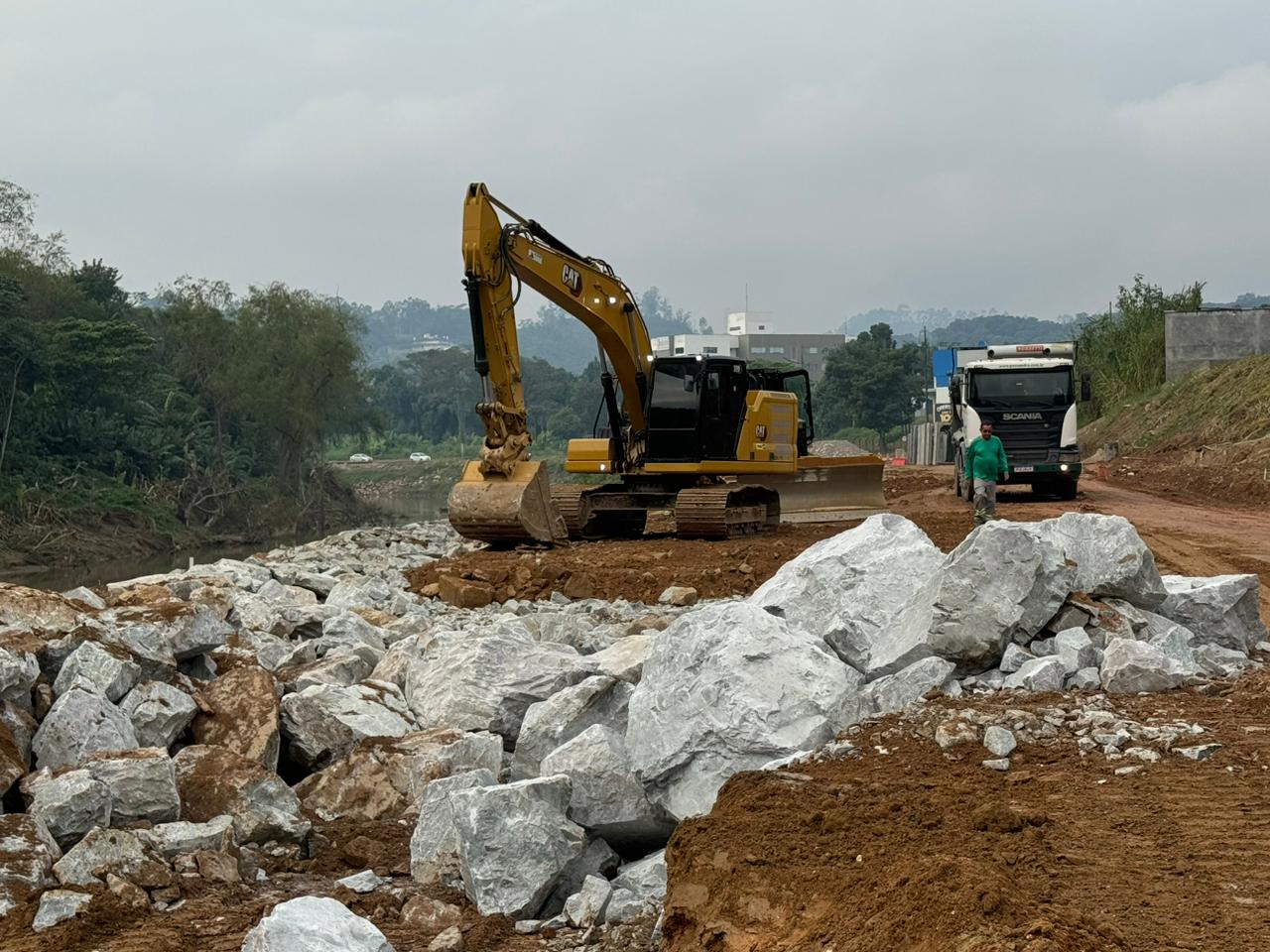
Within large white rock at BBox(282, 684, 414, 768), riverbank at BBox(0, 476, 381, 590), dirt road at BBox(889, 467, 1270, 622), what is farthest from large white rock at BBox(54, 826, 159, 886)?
riverbank at BBox(0, 476, 381, 590)

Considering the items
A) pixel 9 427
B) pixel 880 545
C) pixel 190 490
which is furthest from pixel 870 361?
pixel 880 545

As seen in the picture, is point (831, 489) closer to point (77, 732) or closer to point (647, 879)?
point (77, 732)

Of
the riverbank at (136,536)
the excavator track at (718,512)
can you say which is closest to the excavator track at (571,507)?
the excavator track at (718,512)

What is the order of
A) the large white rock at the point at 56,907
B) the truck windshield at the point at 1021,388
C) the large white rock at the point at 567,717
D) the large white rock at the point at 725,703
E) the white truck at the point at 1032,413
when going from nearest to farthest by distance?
the large white rock at the point at 56,907, the large white rock at the point at 725,703, the large white rock at the point at 567,717, the white truck at the point at 1032,413, the truck windshield at the point at 1021,388

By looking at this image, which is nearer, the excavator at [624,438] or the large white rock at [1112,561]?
the large white rock at [1112,561]

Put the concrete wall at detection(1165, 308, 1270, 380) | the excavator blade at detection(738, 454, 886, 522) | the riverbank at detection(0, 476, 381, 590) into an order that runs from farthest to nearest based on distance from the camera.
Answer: the riverbank at detection(0, 476, 381, 590)
the concrete wall at detection(1165, 308, 1270, 380)
the excavator blade at detection(738, 454, 886, 522)

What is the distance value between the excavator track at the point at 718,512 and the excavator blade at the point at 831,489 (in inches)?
41.7

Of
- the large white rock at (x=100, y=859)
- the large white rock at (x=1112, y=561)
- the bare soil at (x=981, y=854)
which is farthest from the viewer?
the large white rock at (x=1112, y=561)

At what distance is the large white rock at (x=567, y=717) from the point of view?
6.97 m

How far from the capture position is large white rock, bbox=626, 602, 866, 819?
19.5 ft

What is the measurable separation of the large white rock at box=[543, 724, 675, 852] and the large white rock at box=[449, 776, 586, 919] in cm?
32

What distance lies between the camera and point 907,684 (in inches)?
258

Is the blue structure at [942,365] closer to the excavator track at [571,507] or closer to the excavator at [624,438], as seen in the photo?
the excavator at [624,438]

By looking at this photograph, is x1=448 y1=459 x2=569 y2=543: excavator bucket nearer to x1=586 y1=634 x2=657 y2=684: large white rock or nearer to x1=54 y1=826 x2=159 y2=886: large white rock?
x1=586 y1=634 x2=657 y2=684: large white rock
